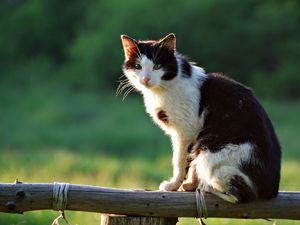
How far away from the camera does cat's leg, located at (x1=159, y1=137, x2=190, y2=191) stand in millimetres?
4812

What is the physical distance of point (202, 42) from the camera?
24.9 metres

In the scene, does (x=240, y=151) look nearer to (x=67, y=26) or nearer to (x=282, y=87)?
(x=282, y=87)

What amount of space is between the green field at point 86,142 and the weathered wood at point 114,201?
2307mm

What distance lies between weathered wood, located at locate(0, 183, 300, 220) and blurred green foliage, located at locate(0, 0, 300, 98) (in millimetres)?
19519

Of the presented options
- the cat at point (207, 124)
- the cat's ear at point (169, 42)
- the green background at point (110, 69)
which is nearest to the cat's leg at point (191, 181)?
the cat at point (207, 124)

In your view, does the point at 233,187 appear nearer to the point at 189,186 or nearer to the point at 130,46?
the point at 189,186

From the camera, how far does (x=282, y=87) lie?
2492 cm

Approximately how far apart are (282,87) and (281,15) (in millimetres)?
2645

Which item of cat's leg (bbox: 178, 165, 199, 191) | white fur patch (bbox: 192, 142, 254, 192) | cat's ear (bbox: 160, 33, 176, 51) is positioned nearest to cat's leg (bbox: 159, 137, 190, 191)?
cat's leg (bbox: 178, 165, 199, 191)

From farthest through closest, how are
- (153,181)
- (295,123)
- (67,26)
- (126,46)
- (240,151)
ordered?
(67,26)
(295,123)
(153,181)
(126,46)
(240,151)

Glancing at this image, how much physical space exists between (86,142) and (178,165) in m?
12.7

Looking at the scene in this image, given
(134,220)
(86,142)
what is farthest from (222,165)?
(86,142)

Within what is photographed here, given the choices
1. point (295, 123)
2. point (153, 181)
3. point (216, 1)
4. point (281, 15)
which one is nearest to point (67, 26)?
point (216, 1)

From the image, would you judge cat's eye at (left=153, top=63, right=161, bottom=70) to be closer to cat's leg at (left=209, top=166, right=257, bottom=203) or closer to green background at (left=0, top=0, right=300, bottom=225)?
cat's leg at (left=209, top=166, right=257, bottom=203)
